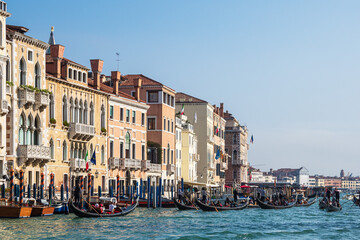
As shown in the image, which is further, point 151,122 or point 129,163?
point 151,122

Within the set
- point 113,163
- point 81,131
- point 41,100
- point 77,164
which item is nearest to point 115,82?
point 113,163

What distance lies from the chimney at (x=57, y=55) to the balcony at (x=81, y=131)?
3.11 meters

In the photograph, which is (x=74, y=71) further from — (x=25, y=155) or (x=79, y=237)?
(x=79, y=237)

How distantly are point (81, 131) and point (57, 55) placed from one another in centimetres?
450

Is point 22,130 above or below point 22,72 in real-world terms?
below

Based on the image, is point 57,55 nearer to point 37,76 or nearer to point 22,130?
point 37,76

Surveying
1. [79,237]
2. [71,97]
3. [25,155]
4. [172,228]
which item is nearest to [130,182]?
[71,97]

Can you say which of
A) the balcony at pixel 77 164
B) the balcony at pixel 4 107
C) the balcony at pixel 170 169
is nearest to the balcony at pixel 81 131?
the balcony at pixel 77 164

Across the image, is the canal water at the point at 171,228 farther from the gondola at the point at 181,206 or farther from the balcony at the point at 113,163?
the balcony at the point at 113,163

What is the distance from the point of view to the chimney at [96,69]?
50347 mm

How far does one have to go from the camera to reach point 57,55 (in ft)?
150

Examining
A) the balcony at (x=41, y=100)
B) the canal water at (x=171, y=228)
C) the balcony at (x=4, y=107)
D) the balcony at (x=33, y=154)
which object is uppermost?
the balcony at (x=41, y=100)

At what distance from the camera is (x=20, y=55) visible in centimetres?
4088

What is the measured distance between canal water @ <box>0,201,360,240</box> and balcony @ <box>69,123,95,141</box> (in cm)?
682
